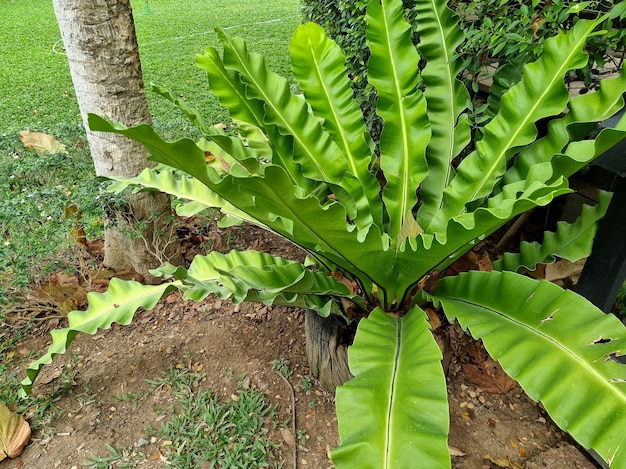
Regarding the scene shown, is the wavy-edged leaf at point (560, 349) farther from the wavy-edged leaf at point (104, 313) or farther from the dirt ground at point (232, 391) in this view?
the wavy-edged leaf at point (104, 313)

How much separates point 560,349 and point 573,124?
2.15ft

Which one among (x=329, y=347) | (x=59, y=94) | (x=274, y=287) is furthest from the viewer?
(x=59, y=94)

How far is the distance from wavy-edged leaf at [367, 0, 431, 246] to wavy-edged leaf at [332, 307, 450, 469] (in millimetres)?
583

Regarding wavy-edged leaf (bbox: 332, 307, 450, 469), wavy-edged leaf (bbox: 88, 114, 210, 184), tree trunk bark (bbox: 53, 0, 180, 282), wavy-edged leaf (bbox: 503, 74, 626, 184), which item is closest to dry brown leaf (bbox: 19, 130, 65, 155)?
tree trunk bark (bbox: 53, 0, 180, 282)

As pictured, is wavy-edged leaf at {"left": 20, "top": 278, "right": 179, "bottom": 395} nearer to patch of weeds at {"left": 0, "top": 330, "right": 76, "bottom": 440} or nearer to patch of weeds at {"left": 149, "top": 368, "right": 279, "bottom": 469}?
patch of weeds at {"left": 0, "top": 330, "right": 76, "bottom": 440}

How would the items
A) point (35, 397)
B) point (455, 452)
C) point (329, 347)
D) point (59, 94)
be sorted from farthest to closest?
point (59, 94)
point (35, 397)
point (329, 347)
point (455, 452)

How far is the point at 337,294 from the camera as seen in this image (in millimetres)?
1499

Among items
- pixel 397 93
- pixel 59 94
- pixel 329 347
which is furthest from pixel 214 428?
pixel 59 94

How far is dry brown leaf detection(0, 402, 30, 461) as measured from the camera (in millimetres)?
1539

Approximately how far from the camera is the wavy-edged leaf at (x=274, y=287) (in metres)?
1.32

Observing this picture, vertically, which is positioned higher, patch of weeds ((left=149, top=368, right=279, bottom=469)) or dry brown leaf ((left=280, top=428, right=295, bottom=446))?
patch of weeds ((left=149, top=368, right=279, bottom=469))

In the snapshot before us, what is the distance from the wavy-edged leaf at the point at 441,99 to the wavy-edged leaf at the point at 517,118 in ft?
0.58

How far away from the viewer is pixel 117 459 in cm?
153

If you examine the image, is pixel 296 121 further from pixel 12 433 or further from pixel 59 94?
pixel 59 94
